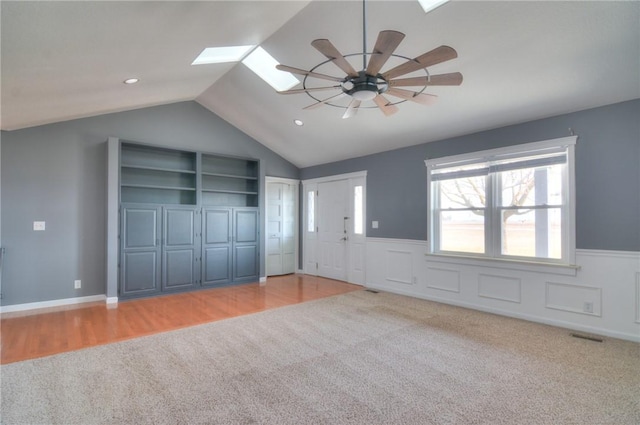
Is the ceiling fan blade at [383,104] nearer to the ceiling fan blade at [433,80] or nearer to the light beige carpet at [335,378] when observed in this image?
the ceiling fan blade at [433,80]

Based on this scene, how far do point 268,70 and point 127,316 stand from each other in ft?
12.6

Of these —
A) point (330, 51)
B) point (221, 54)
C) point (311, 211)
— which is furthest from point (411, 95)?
point (311, 211)

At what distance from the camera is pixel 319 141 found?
588 centimetres

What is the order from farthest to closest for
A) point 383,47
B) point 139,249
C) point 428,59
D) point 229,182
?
point 229,182 → point 139,249 → point 428,59 → point 383,47

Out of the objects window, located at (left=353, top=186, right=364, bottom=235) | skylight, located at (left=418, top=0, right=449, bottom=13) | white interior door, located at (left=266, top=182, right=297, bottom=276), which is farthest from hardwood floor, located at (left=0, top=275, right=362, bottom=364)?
skylight, located at (left=418, top=0, right=449, bottom=13)

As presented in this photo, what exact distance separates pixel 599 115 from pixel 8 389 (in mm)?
6012

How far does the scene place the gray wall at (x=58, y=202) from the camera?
4250 millimetres

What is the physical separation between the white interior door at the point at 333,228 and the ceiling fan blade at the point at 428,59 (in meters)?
4.27

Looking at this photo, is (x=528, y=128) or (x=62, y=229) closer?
(x=528, y=128)

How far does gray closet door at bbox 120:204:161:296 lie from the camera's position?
476cm

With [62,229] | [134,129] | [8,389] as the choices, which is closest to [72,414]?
[8,389]

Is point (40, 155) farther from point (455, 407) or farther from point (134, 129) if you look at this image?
point (455, 407)

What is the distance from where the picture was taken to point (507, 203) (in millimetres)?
4176

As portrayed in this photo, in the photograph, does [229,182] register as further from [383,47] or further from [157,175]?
[383,47]
